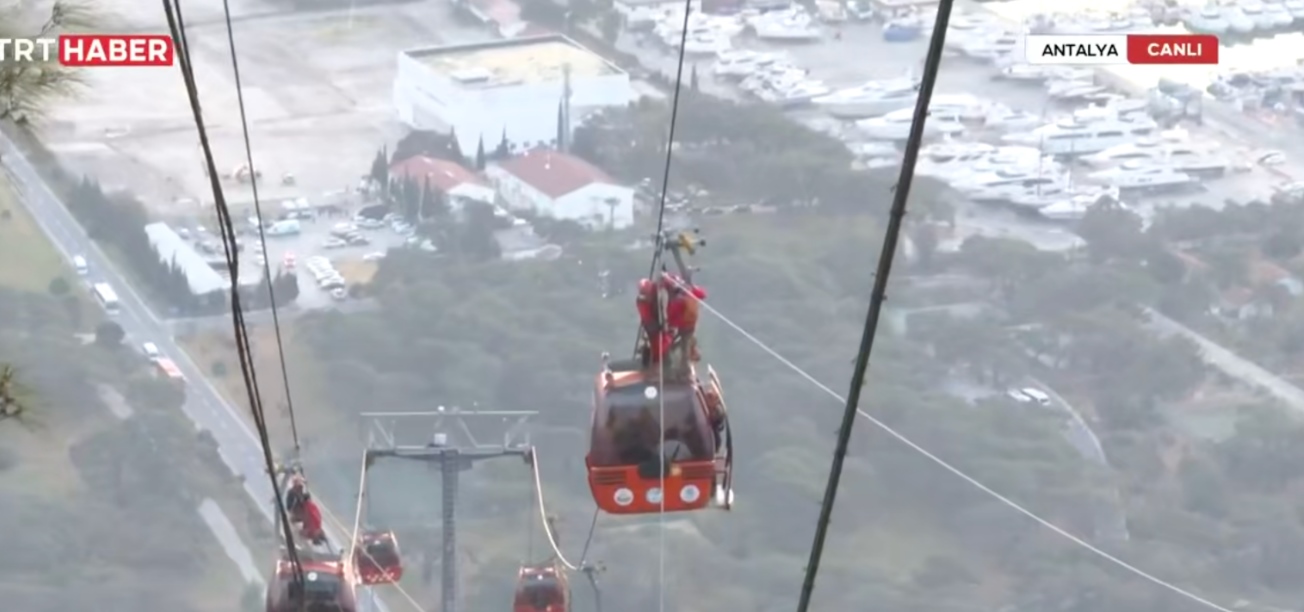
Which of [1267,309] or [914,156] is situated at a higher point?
[914,156]

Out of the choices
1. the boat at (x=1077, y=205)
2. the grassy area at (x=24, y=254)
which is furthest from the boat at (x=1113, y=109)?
the grassy area at (x=24, y=254)

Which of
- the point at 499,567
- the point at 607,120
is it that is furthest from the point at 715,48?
the point at 499,567

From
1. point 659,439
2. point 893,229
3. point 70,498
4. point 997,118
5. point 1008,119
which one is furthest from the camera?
point 1008,119

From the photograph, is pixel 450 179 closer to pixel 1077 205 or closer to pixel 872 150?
pixel 872 150

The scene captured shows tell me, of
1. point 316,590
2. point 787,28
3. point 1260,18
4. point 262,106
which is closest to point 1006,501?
point 787,28

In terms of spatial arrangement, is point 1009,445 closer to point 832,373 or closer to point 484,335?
point 832,373

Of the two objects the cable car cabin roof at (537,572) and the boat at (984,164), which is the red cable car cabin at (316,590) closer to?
the cable car cabin roof at (537,572)

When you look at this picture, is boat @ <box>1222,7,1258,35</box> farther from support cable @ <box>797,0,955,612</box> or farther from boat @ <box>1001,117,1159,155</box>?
support cable @ <box>797,0,955,612</box>
